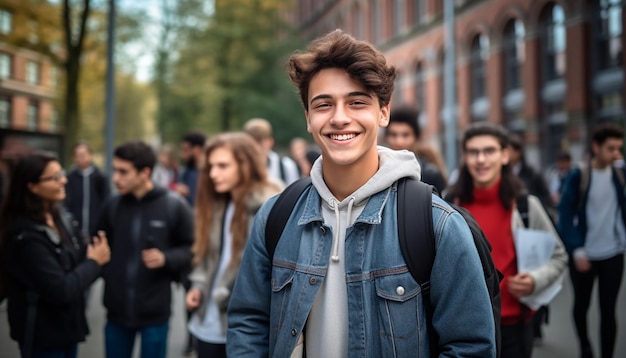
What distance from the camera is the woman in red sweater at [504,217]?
11.2 ft

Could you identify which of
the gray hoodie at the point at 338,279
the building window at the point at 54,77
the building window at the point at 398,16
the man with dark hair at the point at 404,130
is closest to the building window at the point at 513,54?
the building window at the point at 398,16

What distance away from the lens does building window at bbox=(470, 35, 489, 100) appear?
2470cm

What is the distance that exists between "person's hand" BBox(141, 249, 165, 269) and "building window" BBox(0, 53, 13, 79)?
344 centimetres

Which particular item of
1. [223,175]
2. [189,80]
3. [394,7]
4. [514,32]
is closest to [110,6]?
[223,175]

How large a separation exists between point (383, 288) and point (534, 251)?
1.99 meters

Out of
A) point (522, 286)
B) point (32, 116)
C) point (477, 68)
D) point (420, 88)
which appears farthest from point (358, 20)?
point (522, 286)

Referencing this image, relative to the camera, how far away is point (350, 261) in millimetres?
1910

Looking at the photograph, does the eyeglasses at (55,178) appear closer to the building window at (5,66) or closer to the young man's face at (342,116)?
the young man's face at (342,116)

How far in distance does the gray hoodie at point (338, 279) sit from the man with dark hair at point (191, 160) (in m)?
5.88

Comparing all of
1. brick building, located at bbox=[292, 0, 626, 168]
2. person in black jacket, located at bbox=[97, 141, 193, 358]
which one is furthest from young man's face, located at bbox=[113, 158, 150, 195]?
brick building, located at bbox=[292, 0, 626, 168]

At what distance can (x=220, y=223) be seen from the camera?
389 cm

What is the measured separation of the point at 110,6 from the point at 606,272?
7927 mm

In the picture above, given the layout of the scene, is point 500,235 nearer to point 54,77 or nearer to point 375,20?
point 54,77

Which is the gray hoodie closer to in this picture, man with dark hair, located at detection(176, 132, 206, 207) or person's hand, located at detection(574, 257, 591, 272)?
person's hand, located at detection(574, 257, 591, 272)
